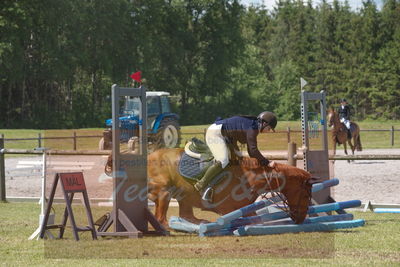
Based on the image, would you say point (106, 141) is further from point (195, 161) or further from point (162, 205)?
point (195, 161)

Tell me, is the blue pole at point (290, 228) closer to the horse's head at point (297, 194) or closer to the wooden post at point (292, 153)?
the horse's head at point (297, 194)

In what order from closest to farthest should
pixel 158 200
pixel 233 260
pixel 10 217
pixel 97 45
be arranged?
pixel 233 260, pixel 158 200, pixel 10 217, pixel 97 45

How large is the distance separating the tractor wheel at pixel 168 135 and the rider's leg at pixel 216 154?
16943 mm

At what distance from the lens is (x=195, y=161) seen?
955cm

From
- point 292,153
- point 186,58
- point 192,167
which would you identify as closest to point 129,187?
point 192,167

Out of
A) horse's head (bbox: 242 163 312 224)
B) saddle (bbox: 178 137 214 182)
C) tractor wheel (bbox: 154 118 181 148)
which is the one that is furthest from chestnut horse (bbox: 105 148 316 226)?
tractor wheel (bbox: 154 118 181 148)

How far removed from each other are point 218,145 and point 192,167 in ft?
1.83

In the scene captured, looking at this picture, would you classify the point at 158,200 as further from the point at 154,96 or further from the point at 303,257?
the point at 154,96

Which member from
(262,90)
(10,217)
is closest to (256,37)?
(262,90)

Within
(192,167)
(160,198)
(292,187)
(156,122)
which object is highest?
(156,122)

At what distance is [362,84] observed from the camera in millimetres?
68625

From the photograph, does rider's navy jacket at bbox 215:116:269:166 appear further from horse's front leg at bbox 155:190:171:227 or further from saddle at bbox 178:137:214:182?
horse's front leg at bbox 155:190:171:227

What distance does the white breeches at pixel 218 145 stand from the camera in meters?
9.22

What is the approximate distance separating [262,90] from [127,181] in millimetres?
60522
